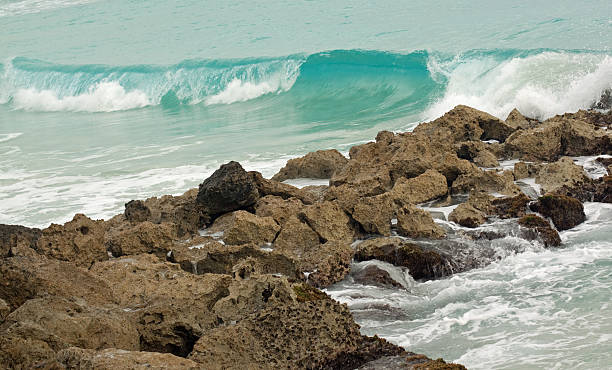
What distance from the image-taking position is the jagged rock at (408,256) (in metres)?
7.35

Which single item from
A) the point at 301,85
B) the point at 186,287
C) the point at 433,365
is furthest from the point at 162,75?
the point at 433,365

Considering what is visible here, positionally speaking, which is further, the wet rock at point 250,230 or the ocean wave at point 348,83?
the ocean wave at point 348,83

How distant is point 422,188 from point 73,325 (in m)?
5.51

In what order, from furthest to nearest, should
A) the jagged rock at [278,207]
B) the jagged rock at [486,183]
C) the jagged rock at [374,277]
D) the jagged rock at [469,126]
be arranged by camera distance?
1. the jagged rock at [469,126]
2. the jagged rock at [486,183]
3. the jagged rock at [278,207]
4. the jagged rock at [374,277]

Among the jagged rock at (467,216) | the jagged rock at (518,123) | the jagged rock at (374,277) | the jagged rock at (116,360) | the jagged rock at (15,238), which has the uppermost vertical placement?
the jagged rock at (116,360)

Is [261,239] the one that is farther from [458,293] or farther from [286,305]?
[286,305]

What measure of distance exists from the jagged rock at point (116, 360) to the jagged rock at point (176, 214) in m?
4.64

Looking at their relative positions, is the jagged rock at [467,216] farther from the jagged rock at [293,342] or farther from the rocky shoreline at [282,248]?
the jagged rock at [293,342]

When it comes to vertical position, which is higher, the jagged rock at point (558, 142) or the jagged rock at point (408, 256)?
the jagged rock at point (558, 142)

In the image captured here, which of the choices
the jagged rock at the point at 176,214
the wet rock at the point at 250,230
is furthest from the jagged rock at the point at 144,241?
the jagged rock at the point at 176,214

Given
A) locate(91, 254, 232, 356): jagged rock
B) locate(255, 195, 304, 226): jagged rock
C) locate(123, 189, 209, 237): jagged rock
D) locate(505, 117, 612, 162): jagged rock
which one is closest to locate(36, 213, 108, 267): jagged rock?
locate(91, 254, 232, 356): jagged rock

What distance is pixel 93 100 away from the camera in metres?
27.7

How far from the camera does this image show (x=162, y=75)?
1090 inches

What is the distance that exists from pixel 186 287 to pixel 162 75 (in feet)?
73.5
